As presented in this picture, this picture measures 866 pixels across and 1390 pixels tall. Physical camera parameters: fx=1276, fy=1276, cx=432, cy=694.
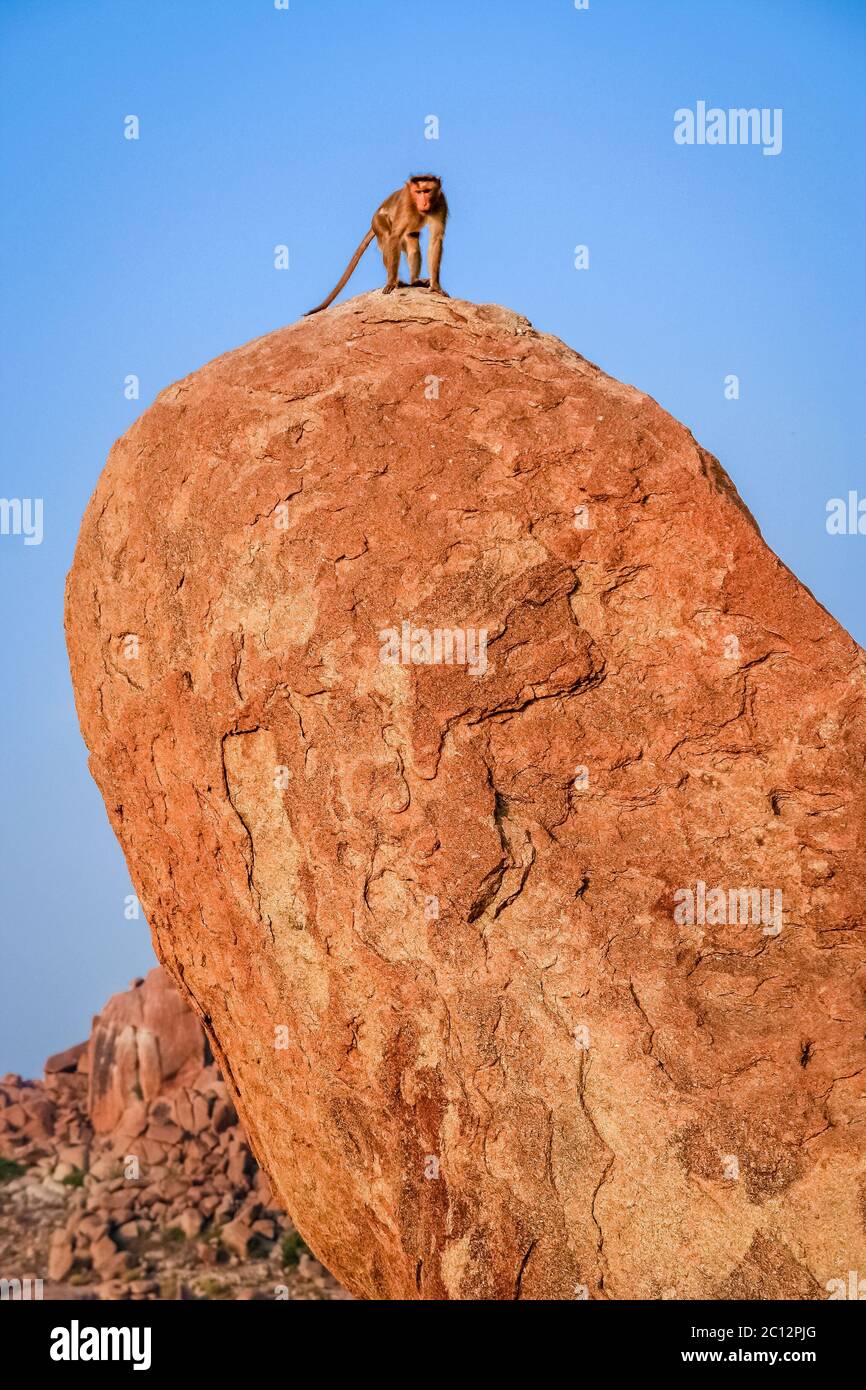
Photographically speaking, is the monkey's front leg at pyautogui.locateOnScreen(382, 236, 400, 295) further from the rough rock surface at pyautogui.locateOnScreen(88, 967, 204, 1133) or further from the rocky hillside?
the rough rock surface at pyautogui.locateOnScreen(88, 967, 204, 1133)

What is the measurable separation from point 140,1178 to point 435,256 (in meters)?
11.0

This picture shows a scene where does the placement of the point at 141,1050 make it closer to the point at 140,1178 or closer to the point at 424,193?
the point at 140,1178

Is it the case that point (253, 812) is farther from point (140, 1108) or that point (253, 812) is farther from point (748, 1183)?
point (140, 1108)

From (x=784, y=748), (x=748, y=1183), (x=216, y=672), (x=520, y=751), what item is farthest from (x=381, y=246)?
(x=748, y=1183)

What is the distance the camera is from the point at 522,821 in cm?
666

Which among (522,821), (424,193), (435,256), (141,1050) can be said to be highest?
(424,193)

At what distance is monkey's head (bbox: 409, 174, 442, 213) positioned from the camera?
27.4ft

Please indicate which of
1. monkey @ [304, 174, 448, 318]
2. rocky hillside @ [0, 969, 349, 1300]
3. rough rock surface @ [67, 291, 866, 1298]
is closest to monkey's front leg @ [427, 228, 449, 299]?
monkey @ [304, 174, 448, 318]

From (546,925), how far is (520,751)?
908mm

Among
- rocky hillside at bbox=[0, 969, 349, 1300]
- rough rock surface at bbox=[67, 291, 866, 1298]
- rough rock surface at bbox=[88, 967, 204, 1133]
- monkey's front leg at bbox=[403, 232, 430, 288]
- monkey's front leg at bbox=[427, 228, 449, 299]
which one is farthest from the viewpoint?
rough rock surface at bbox=[88, 967, 204, 1133]

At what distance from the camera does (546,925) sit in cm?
656

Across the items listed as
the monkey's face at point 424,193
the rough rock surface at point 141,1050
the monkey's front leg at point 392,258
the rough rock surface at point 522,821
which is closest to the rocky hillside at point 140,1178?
the rough rock surface at point 141,1050

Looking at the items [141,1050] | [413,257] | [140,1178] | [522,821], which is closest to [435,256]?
[413,257]

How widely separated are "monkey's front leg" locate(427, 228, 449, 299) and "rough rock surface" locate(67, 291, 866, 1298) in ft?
3.39
